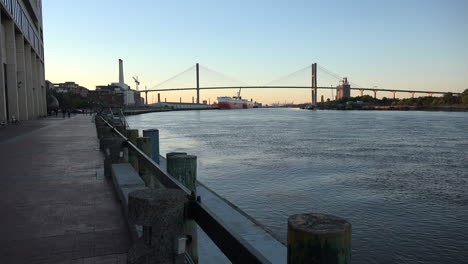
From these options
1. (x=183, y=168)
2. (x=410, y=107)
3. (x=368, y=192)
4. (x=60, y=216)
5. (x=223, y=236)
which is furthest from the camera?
(x=410, y=107)

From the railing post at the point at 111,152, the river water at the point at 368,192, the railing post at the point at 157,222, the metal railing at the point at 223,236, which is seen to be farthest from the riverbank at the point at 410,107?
the railing post at the point at 157,222

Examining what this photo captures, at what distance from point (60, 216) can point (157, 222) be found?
365cm

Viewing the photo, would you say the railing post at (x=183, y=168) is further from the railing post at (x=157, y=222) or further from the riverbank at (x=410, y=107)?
the riverbank at (x=410, y=107)

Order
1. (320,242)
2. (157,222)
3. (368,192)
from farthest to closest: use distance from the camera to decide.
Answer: (368,192) < (157,222) < (320,242)

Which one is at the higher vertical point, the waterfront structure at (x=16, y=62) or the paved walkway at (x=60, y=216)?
the waterfront structure at (x=16, y=62)

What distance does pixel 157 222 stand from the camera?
8.12 feet

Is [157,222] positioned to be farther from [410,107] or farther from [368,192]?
[410,107]

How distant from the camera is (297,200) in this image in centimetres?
1112

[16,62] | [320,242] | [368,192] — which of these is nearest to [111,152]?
[320,242]

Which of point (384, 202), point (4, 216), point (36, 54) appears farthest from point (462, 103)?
point (4, 216)

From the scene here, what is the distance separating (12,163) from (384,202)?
10.6 m

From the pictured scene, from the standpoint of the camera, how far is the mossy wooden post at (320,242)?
72.5 inches

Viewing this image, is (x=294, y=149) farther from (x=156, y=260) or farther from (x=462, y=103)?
(x=462, y=103)

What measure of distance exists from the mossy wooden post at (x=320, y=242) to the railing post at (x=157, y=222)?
0.87 metres
